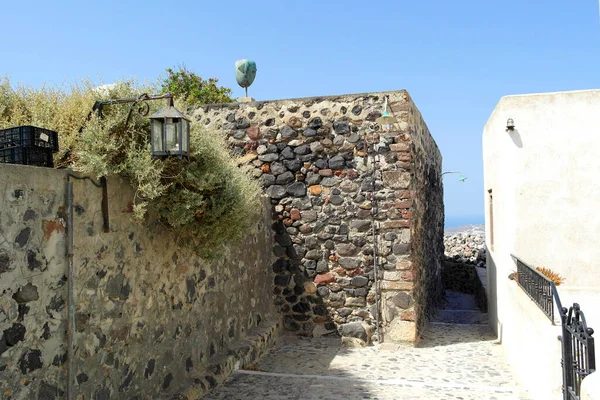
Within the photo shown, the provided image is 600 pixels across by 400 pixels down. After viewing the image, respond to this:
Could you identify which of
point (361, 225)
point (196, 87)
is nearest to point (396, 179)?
point (361, 225)

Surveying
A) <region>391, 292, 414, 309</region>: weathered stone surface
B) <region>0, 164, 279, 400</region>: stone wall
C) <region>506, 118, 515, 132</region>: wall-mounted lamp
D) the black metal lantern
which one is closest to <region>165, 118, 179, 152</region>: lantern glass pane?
the black metal lantern

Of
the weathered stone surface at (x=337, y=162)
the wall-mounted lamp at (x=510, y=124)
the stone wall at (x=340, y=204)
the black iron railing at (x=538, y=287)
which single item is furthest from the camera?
the weathered stone surface at (x=337, y=162)

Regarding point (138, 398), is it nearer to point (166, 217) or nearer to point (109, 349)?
point (109, 349)

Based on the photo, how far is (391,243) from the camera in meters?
7.49

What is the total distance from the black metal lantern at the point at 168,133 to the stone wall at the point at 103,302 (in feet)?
1.38

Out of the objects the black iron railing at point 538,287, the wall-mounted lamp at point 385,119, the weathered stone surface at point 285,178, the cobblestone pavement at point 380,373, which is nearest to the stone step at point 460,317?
the cobblestone pavement at point 380,373

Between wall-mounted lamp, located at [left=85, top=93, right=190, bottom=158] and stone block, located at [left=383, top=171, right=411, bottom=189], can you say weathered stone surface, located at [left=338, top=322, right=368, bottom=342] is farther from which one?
wall-mounted lamp, located at [left=85, top=93, right=190, bottom=158]

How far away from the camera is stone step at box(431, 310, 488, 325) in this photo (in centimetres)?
1006

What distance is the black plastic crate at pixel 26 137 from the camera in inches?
152

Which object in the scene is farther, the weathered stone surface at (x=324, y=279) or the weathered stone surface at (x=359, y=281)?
the weathered stone surface at (x=324, y=279)

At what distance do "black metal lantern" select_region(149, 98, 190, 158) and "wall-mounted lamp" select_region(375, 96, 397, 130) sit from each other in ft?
12.1

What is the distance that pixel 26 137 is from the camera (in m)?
3.86

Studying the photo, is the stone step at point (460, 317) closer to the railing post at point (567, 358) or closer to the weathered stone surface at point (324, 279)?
the weathered stone surface at point (324, 279)

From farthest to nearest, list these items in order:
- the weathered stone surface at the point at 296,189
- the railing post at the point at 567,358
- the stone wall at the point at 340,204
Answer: the weathered stone surface at the point at 296,189 < the stone wall at the point at 340,204 < the railing post at the point at 567,358
